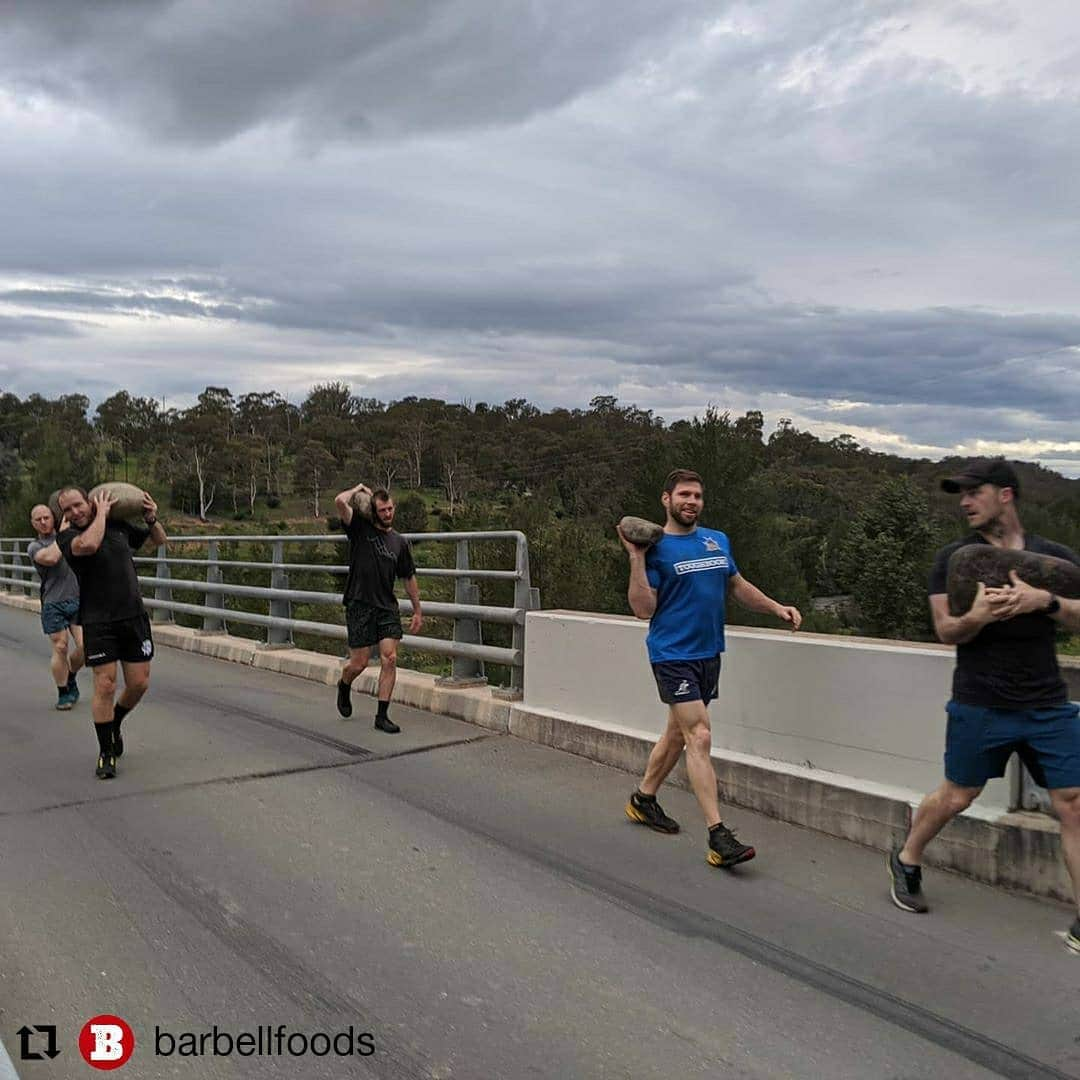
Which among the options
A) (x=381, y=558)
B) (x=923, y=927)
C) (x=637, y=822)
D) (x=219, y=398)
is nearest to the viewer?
(x=923, y=927)

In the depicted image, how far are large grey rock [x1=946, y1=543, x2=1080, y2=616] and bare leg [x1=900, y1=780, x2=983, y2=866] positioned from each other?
75cm

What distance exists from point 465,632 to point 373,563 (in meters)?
1.03

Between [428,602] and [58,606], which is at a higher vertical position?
[428,602]

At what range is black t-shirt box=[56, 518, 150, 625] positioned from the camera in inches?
256

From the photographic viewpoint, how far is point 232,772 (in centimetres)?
653

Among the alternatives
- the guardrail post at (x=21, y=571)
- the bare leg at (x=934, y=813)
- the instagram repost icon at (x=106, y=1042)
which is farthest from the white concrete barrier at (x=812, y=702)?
the guardrail post at (x=21, y=571)

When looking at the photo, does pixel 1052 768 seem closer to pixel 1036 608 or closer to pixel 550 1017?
pixel 1036 608

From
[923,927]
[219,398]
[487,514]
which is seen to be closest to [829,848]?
[923,927]

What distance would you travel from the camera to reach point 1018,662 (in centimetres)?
401

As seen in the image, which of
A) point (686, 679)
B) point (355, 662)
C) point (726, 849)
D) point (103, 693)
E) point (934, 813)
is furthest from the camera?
point (355, 662)

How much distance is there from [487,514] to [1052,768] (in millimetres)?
60025

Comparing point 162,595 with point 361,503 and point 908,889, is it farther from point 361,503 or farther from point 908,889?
point 908,889

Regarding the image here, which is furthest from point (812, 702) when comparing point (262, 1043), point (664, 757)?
point (262, 1043)

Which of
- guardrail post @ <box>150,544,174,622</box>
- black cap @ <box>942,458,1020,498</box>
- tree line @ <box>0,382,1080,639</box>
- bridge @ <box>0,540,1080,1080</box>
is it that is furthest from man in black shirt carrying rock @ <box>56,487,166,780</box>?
tree line @ <box>0,382,1080,639</box>
